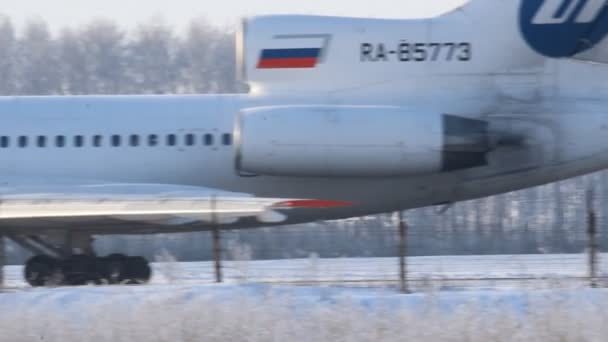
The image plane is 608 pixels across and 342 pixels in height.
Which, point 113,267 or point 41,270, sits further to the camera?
point 113,267

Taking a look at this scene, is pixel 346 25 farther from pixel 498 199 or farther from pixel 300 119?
pixel 498 199

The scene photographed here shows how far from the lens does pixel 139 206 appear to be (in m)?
15.2

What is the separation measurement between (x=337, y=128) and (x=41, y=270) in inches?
176

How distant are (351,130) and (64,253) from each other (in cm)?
426

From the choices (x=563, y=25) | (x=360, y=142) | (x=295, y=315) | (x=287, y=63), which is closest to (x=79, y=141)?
(x=287, y=63)

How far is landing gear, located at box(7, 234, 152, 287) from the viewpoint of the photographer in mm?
16141

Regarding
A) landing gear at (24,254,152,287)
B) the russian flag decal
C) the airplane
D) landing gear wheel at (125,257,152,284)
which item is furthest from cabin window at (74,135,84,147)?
the russian flag decal

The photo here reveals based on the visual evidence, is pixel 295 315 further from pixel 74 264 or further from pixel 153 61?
pixel 153 61

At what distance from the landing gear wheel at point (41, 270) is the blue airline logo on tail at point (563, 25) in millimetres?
7210

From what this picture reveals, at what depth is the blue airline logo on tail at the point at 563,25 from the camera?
53.8 ft

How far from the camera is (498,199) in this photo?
38.1 meters

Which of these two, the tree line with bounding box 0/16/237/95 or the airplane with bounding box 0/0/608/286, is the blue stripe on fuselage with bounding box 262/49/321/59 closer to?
the airplane with bounding box 0/0/608/286

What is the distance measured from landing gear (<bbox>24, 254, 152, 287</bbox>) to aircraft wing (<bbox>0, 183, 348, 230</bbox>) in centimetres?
→ 78

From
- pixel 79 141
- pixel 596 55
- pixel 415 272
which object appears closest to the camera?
pixel 596 55
